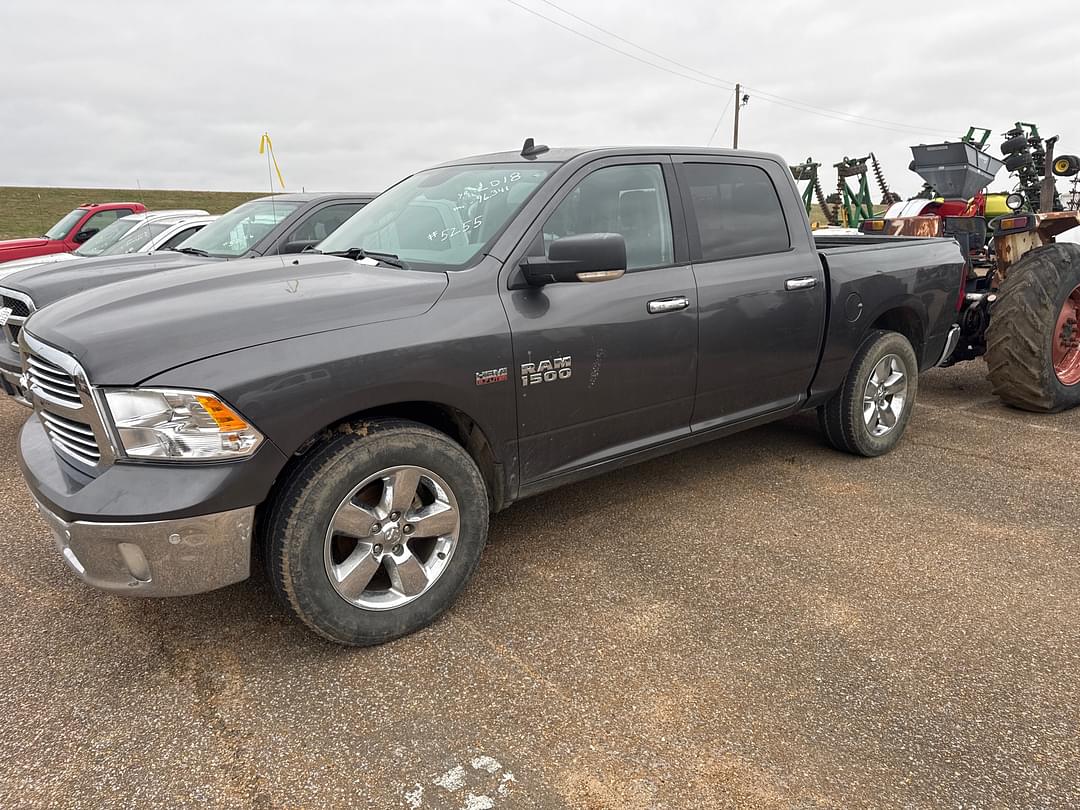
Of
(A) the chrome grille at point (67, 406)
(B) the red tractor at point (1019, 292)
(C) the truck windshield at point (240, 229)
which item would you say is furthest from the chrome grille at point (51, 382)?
(B) the red tractor at point (1019, 292)

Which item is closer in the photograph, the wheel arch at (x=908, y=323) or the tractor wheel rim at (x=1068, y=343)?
the wheel arch at (x=908, y=323)

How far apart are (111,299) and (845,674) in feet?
9.65

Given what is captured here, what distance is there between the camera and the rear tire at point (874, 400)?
178 inches

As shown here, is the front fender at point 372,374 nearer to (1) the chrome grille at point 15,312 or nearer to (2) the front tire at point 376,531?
(2) the front tire at point 376,531

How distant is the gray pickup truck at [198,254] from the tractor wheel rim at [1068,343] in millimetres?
5409

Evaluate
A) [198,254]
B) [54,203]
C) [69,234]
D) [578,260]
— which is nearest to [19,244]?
[69,234]

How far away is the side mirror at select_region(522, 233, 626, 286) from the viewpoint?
2826 mm

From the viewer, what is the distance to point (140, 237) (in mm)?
8391

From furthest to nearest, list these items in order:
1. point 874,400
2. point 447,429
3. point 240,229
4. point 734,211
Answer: point 240,229
point 874,400
point 734,211
point 447,429

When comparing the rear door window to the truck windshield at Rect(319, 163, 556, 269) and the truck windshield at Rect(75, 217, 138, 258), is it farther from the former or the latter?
the truck windshield at Rect(75, 217, 138, 258)

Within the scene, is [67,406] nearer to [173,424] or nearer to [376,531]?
[173,424]

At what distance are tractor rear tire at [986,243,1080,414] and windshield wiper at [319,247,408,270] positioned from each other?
4369 millimetres

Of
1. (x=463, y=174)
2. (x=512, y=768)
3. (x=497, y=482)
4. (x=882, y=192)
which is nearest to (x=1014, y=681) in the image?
(x=512, y=768)

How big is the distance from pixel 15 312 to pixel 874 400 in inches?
224
